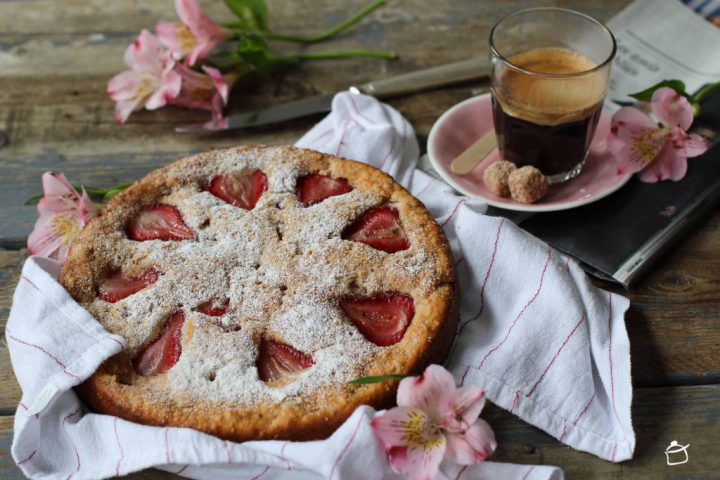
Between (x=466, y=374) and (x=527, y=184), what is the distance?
49 centimetres

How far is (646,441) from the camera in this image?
4.46 ft

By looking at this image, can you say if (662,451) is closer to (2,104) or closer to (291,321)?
(291,321)

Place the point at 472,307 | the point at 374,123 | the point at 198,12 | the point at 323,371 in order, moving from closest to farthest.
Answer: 1. the point at 323,371
2. the point at 472,307
3. the point at 374,123
4. the point at 198,12

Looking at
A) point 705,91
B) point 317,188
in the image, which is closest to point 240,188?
point 317,188

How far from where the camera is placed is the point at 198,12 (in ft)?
6.98

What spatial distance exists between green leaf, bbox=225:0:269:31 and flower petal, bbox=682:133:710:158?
113 centimetres

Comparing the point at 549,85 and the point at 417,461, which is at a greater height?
the point at 549,85

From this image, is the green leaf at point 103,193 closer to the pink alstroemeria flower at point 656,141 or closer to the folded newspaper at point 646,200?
the folded newspaper at point 646,200

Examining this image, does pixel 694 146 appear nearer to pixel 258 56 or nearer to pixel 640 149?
pixel 640 149

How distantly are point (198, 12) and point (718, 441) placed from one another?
156cm

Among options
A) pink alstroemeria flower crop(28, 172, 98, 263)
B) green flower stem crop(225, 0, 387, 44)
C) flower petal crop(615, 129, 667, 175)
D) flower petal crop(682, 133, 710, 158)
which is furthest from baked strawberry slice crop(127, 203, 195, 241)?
flower petal crop(682, 133, 710, 158)

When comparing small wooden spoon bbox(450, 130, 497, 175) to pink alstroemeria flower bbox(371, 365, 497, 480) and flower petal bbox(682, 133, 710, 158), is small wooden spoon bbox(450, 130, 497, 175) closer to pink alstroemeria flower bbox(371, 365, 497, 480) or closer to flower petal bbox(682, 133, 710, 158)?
flower petal bbox(682, 133, 710, 158)

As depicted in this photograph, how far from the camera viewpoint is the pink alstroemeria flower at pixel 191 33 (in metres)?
2.11

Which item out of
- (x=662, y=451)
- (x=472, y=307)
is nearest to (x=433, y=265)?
(x=472, y=307)
